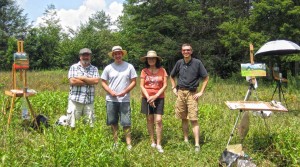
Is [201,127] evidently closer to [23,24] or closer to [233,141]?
[233,141]

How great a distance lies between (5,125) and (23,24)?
33.6 meters

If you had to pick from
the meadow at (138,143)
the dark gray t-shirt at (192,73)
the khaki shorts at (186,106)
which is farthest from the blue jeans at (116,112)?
the dark gray t-shirt at (192,73)

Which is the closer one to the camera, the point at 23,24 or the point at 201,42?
the point at 201,42

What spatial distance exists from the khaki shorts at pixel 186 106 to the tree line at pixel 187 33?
13205mm

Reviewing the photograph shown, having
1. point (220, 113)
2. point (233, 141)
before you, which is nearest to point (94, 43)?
point (220, 113)

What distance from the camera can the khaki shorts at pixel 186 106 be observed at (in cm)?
538

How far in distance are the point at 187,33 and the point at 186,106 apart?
19395 mm

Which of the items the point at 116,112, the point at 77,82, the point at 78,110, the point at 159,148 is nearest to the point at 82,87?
the point at 77,82

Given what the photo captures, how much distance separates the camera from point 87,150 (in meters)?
3.81

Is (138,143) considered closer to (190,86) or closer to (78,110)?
(78,110)

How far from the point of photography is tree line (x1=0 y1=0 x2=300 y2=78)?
60.1ft

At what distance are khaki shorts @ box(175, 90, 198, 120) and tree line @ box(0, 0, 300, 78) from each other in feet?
43.3

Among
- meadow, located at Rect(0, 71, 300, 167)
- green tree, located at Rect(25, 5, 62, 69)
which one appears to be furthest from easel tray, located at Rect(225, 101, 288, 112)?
green tree, located at Rect(25, 5, 62, 69)

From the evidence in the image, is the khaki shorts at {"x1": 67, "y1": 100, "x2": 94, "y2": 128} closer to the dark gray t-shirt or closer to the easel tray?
the dark gray t-shirt
